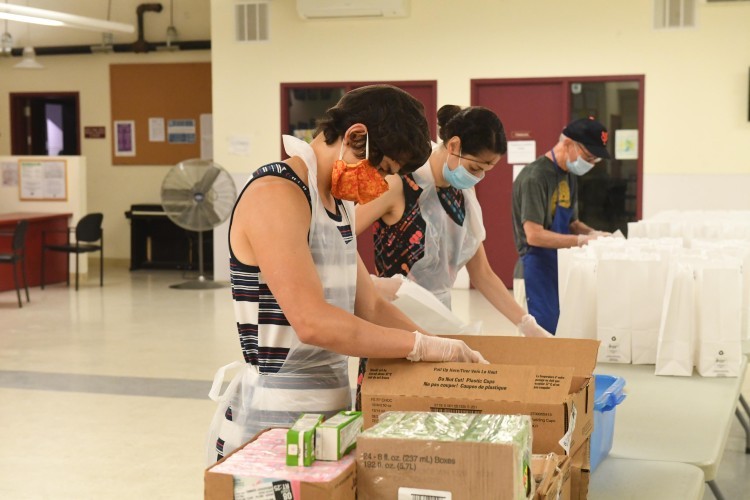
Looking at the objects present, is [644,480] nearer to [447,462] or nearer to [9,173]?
[447,462]

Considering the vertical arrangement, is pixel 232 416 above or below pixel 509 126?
below

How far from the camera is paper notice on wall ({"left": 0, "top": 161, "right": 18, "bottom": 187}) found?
1095cm

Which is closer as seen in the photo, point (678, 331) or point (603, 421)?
point (603, 421)

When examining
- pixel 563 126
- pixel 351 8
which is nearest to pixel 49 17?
pixel 351 8

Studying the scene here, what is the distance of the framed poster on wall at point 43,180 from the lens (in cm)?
1075

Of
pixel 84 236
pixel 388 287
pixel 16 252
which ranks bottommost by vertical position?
pixel 16 252

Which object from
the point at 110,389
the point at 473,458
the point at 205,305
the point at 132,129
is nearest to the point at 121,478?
the point at 110,389

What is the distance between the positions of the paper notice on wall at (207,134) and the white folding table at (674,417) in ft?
31.3

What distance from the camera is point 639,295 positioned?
296cm

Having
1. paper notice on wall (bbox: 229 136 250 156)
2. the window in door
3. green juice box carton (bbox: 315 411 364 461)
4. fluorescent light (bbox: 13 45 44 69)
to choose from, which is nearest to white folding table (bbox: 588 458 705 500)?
green juice box carton (bbox: 315 411 364 461)

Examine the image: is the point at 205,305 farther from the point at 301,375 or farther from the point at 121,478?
the point at 301,375

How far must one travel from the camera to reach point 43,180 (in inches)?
425

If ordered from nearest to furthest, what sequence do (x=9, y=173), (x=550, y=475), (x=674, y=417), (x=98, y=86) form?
1. (x=550, y=475)
2. (x=674, y=417)
3. (x=9, y=173)
4. (x=98, y=86)

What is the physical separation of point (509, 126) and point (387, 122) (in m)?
8.19
